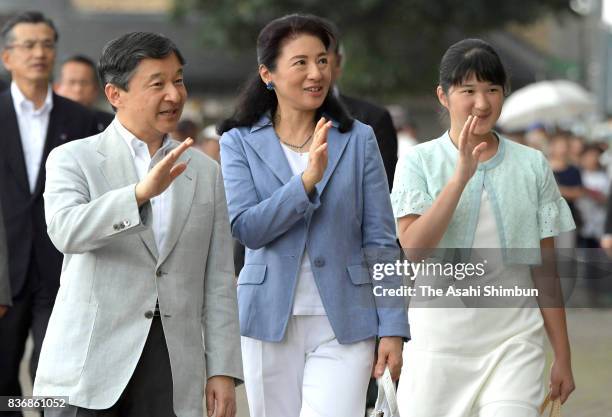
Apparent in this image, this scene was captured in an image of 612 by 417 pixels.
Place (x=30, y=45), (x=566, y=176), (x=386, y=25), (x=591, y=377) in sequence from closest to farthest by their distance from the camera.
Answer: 1. (x=30, y=45)
2. (x=591, y=377)
3. (x=566, y=176)
4. (x=386, y=25)

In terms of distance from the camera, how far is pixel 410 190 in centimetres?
510

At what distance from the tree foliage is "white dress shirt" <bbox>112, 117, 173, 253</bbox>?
2276 cm

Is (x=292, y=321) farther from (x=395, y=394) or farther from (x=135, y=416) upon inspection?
(x=135, y=416)

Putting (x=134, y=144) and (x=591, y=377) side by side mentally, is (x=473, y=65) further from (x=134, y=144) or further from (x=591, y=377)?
(x=591, y=377)

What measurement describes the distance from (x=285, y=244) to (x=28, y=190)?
2.29m

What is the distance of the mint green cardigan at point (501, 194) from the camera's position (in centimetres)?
502

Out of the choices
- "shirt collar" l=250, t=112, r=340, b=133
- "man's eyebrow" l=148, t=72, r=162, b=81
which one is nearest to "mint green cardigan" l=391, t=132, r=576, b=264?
"shirt collar" l=250, t=112, r=340, b=133

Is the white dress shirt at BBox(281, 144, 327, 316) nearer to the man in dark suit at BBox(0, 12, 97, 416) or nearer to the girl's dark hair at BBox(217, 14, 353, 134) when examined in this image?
the girl's dark hair at BBox(217, 14, 353, 134)

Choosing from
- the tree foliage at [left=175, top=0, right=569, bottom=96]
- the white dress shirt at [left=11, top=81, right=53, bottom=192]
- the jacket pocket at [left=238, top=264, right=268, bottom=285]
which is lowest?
the jacket pocket at [left=238, top=264, right=268, bottom=285]

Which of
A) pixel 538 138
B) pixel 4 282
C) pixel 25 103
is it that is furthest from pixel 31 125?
pixel 538 138

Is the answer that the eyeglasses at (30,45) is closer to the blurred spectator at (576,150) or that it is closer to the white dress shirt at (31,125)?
the white dress shirt at (31,125)

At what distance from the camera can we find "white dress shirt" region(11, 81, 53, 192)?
700 centimetres

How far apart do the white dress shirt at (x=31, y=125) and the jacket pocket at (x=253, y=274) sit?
2179 mm

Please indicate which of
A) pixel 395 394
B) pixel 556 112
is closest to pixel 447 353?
pixel 395 394
